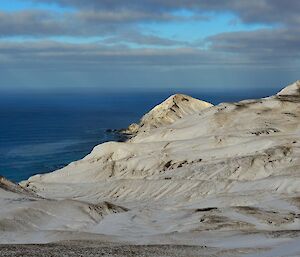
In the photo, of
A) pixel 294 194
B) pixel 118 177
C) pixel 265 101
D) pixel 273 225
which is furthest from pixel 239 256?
pixel 265 101

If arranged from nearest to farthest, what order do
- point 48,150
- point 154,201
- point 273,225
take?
point 273,225 → point 154,201 → point 48,150

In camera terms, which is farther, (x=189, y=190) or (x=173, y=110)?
(x=173, y=110)

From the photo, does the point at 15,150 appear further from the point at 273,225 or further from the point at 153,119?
the point at 273,225

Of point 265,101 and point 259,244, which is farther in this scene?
point 265,101

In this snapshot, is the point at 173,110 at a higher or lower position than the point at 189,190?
higher

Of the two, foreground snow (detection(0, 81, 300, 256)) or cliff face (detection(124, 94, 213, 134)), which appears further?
cliff face (detection(124, 94, 213, 134))

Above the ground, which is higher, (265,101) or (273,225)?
(265,101)

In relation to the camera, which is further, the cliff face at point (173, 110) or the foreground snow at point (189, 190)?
the cliff face at point (173, 110)

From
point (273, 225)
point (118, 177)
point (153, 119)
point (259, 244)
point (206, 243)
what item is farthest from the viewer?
point (153, 119)
